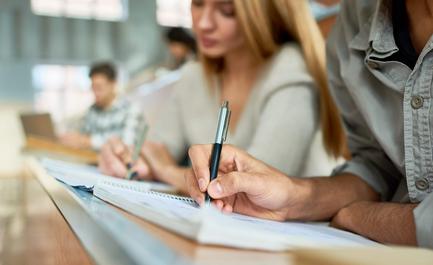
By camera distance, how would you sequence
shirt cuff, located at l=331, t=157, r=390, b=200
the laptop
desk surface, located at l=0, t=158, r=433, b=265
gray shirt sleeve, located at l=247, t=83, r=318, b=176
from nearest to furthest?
desk surface, located at l=0, t=158, r=433, b=265 → shirt cuff, located at l=331, t=157, r=390, b=200 → gray shirt sleeve, located at l=247, t=83, r=318, b=176 → the laptop

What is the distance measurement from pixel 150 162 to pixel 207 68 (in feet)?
0.86

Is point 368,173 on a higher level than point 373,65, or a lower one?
lower

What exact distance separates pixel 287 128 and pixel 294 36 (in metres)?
0.20

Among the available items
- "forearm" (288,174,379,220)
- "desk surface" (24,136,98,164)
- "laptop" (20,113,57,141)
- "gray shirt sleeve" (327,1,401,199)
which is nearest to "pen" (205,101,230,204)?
"forearm" (288,174,379,220)

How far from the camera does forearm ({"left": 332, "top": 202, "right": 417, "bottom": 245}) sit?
0.45 meters

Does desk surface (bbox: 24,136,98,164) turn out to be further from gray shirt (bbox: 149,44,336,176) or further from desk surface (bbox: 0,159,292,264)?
desk surface (bbox: 0,159,292,264)

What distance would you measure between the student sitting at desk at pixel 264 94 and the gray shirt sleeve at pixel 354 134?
0.52 feet

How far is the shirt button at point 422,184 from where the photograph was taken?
495 millimetres

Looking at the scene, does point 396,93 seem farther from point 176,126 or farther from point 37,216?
point 176,126

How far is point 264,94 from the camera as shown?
0.88 m

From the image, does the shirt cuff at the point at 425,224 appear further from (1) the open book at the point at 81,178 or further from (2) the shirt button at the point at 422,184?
(1) the open book at the point at 81,178

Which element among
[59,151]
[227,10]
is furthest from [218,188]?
[59,151]

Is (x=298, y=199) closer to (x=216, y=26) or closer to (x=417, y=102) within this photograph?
(x=417, y=102)

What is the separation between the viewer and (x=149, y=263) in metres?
0.22
